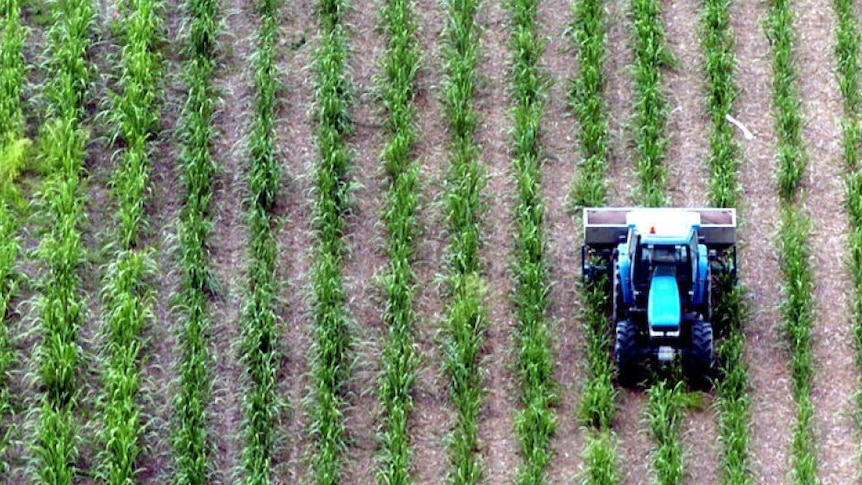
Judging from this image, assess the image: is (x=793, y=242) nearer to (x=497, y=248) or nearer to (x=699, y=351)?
(x=699, y=351)

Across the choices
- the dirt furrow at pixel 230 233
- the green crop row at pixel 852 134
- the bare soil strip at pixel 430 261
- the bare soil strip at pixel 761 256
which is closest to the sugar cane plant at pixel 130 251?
the dirt furrow at pixel 230 233

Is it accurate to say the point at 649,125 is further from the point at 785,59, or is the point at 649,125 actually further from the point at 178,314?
the point at 178,314

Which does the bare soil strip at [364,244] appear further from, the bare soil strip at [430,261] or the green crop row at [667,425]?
the green crop row at [667,425]

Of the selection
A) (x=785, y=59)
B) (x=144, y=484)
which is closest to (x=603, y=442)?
(x=144, y=484)

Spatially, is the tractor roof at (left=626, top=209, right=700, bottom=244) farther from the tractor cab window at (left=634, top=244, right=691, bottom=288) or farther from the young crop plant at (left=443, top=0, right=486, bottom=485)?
the young crop plant at (left=443, top=0, right=486, bottom=485)

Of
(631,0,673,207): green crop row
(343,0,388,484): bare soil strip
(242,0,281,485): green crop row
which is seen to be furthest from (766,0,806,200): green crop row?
(242,0,281,485): green crop row

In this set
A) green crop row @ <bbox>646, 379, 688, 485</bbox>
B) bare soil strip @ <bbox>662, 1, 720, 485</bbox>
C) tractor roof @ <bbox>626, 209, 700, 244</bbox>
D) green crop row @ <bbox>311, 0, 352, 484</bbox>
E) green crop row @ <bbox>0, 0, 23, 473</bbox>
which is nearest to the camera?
green crop row @ <bbox>646, 379, 688, 485</bbox>

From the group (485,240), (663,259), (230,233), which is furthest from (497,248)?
(230,233)
